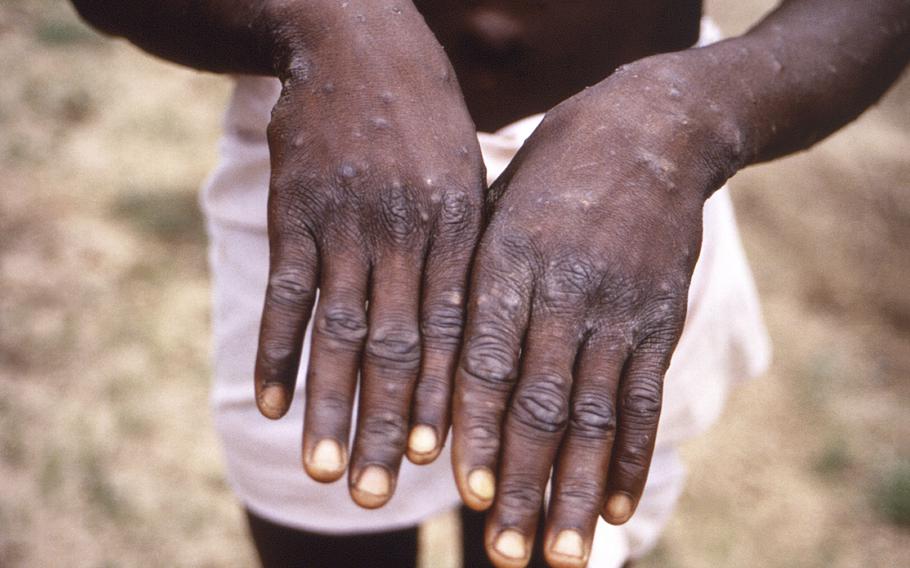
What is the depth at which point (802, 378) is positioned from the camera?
2.54 metres

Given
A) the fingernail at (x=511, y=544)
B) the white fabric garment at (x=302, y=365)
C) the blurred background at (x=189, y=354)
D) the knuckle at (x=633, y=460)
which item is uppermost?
the knuckle at (x=633, y=460)

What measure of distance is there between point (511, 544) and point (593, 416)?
0.12 m

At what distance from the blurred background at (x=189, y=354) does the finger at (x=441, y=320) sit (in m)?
1.46

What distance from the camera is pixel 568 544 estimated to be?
0.66 meters

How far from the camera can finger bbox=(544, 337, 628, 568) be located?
0.66m

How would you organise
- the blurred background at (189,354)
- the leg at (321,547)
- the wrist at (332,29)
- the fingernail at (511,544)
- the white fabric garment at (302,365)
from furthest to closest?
the blurred background at (189,354), the leg at (321,547), the white fabric garment at (302,365), the wrist at (332,29), the fingernail at (511,544)

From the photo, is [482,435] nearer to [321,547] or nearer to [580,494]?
[580,494]

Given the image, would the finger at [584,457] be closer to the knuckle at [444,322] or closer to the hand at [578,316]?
the hand at [578,316]

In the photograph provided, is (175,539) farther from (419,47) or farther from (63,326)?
(419,47)

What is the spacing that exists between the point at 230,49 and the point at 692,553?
5.69 feet

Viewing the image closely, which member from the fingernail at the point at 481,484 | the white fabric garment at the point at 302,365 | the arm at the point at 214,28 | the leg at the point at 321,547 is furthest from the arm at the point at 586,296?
the leg at the point at 321,547

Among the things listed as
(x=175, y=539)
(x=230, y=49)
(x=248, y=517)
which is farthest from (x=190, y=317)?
(x=230, y=49)

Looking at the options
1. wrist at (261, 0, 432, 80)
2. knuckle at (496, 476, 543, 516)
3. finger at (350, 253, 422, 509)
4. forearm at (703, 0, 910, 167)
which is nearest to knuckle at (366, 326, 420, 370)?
finger at (350, 253, 422, 509)

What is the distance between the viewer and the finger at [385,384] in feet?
2.19
